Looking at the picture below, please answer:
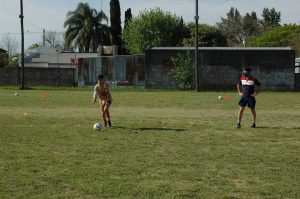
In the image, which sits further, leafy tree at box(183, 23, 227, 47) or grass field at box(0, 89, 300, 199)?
leafy tree at box(183, 23, 227, 47)

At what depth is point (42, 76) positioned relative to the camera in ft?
156

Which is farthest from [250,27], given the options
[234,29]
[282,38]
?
[282,38]

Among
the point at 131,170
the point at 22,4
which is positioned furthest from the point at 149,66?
the point at 131,170

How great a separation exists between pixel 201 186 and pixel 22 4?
38.3 meters

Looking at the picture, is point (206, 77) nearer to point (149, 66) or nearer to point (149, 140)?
point (149, 66)

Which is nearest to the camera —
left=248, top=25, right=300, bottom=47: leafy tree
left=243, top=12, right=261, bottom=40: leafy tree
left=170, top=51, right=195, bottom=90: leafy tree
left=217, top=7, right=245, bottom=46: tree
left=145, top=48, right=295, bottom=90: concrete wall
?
left=145, top=48, right=295, bottom=90: concrete wall

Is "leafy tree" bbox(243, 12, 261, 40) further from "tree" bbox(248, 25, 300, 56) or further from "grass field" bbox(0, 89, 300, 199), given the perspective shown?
"grass field" bbox(0, 89, 300, 199)

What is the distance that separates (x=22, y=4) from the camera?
1682 inches

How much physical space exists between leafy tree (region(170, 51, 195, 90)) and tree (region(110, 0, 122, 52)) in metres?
27.9

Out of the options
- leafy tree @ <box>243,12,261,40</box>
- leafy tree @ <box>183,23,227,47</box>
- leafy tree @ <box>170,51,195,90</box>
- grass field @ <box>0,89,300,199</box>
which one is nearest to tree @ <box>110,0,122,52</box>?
leafy tree @ <box>183,23,227,47</box>

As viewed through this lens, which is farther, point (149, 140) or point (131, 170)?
point (149, 140)

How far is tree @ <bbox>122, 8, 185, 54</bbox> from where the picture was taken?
66.2 m

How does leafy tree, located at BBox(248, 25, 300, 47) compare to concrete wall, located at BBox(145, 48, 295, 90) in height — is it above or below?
above

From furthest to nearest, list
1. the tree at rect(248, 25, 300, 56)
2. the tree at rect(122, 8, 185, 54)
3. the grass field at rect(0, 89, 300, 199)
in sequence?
1. the tree at rect(248, 25, 300, 56)
2. the tree at rect(122, 8, 185, 54)
3. the grass field at rect(0, 89, 300, 199)
